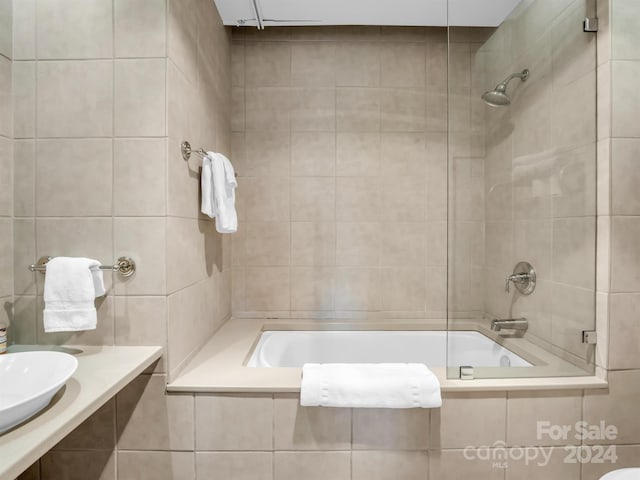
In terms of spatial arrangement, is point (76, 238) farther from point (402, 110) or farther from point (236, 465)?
point (402, 110)

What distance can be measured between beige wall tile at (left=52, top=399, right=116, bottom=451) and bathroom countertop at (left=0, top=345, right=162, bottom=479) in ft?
0.77

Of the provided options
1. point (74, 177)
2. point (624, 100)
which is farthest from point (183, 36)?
point (624, 100)

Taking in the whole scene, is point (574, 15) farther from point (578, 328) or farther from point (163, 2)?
point (163, 2)

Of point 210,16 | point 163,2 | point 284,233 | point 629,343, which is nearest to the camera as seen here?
point 163,2

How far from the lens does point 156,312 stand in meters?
1.35

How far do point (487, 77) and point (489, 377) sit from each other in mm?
1236

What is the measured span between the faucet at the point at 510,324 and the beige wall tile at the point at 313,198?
1197 millimetres

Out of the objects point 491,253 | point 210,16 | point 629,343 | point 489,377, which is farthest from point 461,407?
point 210,16

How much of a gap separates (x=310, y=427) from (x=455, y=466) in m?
0.58

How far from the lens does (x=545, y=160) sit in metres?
1.50

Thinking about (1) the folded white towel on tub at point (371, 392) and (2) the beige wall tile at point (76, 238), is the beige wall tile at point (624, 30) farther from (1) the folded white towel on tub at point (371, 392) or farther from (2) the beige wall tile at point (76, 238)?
(2) the beige wall tile at point (76, 238)

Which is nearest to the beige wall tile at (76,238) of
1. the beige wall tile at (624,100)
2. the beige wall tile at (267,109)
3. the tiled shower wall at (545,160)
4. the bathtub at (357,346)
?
the bathtub at (357,346)

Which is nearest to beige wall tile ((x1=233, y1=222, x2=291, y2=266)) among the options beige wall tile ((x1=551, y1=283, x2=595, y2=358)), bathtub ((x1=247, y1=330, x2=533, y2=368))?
bathtub ((x1=247, y1=330, x2=533, y2=368))

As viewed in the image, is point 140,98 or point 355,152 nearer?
point 140,98
